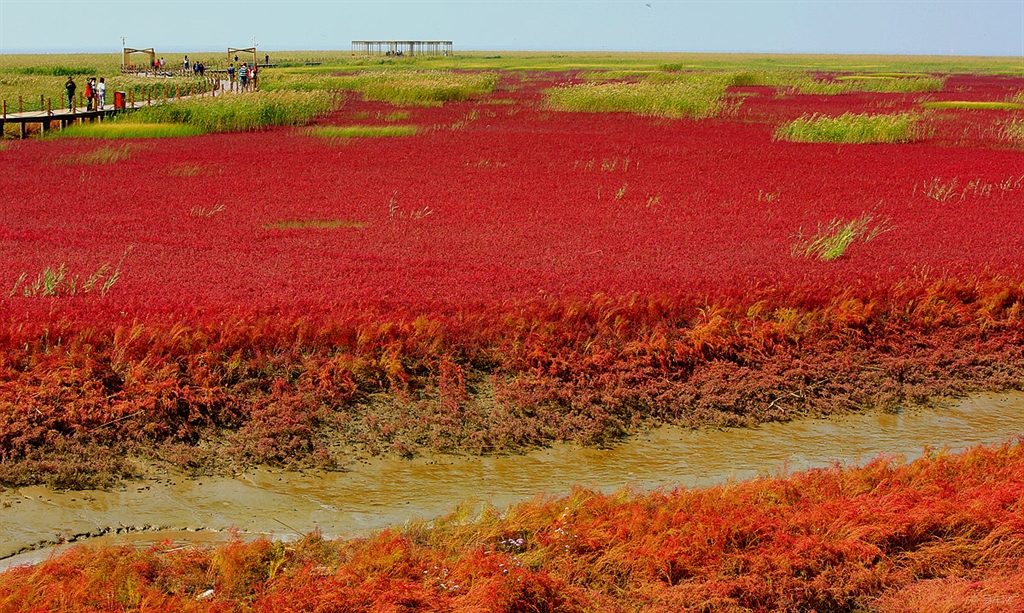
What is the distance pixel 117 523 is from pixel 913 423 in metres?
6.37

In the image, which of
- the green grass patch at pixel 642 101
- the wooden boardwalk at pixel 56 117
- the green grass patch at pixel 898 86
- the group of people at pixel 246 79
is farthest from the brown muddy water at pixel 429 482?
the green grass patch at pixel 898 86

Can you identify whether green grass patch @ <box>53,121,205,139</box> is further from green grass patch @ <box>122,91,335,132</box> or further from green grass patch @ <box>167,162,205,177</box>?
green grass patch @ <box>167,162,205,177</box>

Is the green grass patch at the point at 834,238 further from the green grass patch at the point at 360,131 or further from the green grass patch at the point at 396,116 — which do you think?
the green grass patch at the point at 396,116

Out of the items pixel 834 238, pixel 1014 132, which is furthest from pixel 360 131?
pixel 1014 132

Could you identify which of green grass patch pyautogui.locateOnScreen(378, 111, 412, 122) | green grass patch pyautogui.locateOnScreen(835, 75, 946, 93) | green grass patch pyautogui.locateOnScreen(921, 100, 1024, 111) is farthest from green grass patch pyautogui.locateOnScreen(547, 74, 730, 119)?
green grass patch pyautogui.locateOnScreen(835, 75, 946, 93)

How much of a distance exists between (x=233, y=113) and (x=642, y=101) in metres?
15.3

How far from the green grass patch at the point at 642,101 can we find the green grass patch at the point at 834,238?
2044 centimetres

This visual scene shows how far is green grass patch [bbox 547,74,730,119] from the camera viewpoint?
115 feet

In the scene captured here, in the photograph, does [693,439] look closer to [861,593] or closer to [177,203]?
[861,593]

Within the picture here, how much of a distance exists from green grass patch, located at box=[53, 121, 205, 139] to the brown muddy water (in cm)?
2271

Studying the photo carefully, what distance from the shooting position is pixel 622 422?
8.05 metres

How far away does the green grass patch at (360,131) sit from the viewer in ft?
91.2

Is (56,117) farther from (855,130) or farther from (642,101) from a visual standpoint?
(855,130)

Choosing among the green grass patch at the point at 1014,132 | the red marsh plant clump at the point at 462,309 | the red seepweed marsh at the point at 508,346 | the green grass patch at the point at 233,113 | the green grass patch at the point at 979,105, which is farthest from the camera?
the green grass patch at the point at 979,105
